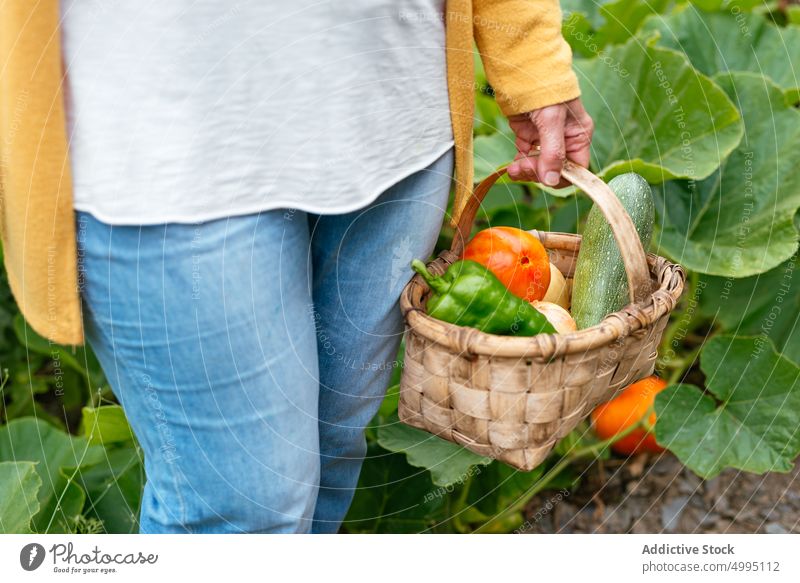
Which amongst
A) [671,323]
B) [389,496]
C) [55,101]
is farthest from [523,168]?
[671,323]

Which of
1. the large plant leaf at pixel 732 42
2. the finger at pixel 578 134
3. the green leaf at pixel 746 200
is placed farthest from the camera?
the large plant leaf at pixel 732 42

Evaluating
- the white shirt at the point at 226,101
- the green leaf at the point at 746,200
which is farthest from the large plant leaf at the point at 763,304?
the white shirt at the point at 226,101

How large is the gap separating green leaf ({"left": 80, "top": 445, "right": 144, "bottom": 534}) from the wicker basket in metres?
0.64

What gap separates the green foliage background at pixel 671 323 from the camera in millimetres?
1417

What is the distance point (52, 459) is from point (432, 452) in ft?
2.19

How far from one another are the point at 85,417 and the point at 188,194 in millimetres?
686

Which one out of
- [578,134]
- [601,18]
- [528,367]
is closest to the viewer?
[528,367]

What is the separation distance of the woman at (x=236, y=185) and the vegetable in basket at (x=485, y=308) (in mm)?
77

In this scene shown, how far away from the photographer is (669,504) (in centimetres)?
170

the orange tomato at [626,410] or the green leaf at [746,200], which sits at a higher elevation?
the green leaf at [746,200]

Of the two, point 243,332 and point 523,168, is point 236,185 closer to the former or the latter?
point 243,332

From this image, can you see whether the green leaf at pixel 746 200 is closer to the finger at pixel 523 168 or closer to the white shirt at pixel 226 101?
the finger at pixel 523 168

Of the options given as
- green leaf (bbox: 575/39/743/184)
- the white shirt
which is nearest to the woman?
the white shirt

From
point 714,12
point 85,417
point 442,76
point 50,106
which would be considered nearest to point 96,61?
point 50,106
